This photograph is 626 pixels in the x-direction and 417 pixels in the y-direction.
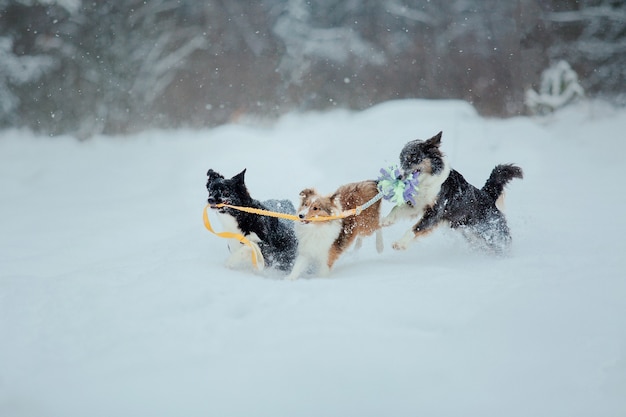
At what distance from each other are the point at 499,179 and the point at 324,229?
2038mm

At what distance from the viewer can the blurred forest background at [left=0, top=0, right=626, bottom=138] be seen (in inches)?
520

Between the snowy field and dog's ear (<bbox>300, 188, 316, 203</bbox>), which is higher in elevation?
dog's ear (<bbox>300, 188, 316, 203</bbox>)

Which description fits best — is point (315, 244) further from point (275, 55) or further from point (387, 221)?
point (275, 55)

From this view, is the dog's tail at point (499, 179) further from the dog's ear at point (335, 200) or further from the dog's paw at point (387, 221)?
the dog's ear at point (335, 200)

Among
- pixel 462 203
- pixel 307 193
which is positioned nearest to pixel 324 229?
pixel 307 193

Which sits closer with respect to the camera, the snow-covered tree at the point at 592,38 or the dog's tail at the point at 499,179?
the dog's tail at the point at 499,179

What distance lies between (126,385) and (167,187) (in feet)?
24.1

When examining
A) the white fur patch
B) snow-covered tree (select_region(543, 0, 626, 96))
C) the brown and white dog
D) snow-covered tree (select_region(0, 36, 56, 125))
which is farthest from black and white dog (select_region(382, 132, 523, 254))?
snow-covered tree (select_region(0, 36, 56, 125))

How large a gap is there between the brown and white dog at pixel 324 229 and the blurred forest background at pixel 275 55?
27.4 feet

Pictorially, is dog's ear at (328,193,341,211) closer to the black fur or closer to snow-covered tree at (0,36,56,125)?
the black fur

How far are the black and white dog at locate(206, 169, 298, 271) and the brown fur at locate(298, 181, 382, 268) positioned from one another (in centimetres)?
47

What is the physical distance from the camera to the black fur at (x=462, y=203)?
506 cm

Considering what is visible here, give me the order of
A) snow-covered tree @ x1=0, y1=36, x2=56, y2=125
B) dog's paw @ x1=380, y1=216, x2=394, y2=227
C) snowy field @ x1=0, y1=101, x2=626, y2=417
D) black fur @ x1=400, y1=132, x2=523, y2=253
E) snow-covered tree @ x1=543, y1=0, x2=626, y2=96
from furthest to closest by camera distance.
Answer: snow-covered tree @ x1=543, y1=0, x2=626, y2=96 < snow-covered tree @ x1=0, y1=36, x2=56, y2=125 < dog's paw @ x1=380, y1=216, x2=394, y2=227 < black fur @ x1=400, y1=132, x2=523, y2=253 < snowy field @ x1=0, y1=101, x2=626, y2=417

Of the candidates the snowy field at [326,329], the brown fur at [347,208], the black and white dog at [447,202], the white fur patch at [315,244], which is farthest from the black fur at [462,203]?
the white fur patch at [315,244]
